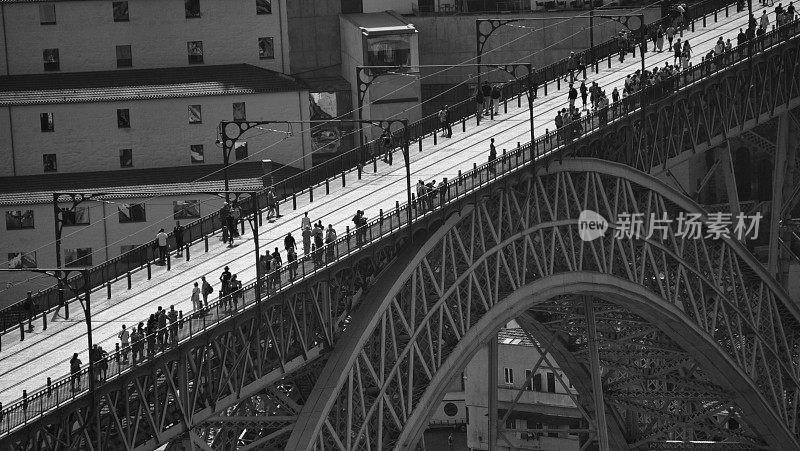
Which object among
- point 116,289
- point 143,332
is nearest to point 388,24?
point 116,289

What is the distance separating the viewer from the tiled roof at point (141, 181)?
126 m

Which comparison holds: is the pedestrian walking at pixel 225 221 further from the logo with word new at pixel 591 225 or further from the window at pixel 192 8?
the window at pixel 192 8

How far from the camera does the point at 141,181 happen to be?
130 m

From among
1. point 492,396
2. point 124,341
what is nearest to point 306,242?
point 124,341

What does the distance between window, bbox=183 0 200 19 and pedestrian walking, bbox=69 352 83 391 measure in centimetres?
5214

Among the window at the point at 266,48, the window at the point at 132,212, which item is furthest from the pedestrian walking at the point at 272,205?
the window at the point at 266,48

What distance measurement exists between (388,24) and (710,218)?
27.9 metres

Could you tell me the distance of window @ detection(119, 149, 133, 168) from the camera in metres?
132

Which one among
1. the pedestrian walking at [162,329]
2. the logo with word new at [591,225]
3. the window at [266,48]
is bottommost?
the logo with word new at [591,225]

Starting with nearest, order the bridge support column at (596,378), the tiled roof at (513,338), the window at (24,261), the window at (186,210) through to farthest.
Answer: the bridge support column at (596,378) → the window at (24,261) → the window at (186,210) → the tiled roof at (513,338)

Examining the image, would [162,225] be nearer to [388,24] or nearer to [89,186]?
[89,186]

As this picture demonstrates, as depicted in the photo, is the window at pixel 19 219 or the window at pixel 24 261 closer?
the window at pixel 24 261

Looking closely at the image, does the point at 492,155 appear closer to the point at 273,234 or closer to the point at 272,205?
the point at 272,205

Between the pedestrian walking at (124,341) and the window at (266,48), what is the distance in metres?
50.0
